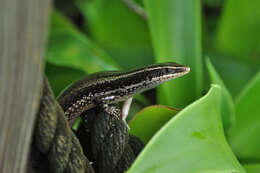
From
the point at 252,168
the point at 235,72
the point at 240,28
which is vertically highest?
the point at 240,28

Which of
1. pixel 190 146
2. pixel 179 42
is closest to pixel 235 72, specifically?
pixel 179 42

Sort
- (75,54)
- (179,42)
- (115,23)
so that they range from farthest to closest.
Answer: (115,23) → (75,54) → (179,42)

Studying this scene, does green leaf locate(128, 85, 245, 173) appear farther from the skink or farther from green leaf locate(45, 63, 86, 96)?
green leaf locate(45, 63, 86, 96)

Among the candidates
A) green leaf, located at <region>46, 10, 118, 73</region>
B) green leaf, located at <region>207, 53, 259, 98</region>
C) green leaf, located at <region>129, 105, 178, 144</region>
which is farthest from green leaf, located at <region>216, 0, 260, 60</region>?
green leaf, located at <region>129, 105, 178, 144</region>

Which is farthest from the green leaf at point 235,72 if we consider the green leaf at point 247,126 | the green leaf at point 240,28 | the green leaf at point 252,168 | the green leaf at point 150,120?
the green leaf at point 150,120

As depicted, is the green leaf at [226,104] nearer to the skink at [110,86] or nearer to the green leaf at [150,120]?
the skink at [110,86]

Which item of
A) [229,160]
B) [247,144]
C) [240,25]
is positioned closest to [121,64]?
[240,25]

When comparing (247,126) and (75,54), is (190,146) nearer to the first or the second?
(247,126)
